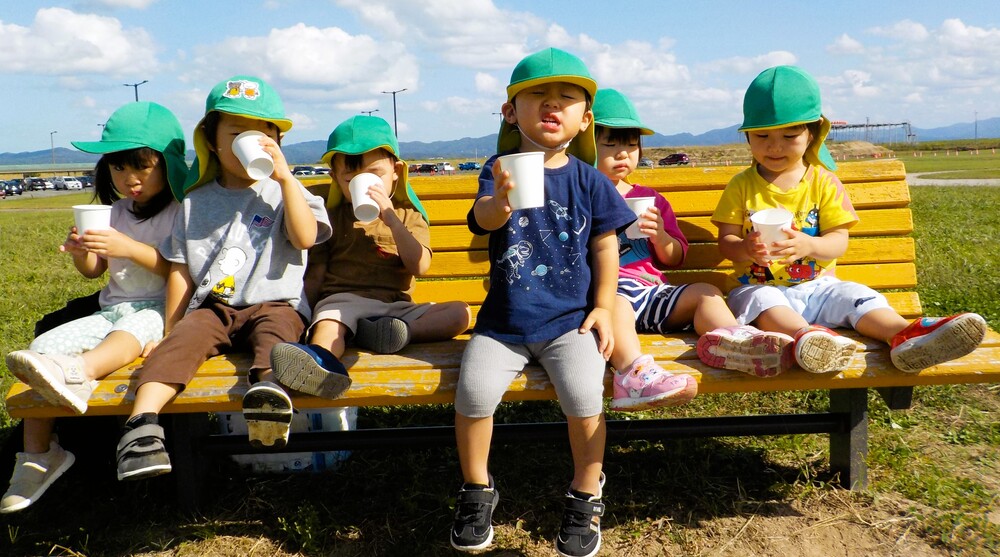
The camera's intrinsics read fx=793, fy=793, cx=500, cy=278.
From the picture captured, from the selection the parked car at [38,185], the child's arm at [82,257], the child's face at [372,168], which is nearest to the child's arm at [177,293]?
the child's arm at [82,257]

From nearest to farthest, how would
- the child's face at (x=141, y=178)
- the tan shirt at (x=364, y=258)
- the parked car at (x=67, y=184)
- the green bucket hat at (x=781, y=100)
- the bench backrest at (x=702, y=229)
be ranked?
the green bucket hat at (x=781, y=100)
the child's face at (x=141, y=178)
the tan shirt at (x=364, y=258)
the bench backrest at (x=702, y=229)
the parked car at (x=67, y=184)

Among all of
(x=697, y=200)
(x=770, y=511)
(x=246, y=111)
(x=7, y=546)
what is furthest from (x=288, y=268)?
(x=770, y=511)

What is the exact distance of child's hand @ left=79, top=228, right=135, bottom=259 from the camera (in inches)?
115

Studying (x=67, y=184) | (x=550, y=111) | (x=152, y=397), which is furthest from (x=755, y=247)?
(x=67, y=184)

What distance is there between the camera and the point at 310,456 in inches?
141

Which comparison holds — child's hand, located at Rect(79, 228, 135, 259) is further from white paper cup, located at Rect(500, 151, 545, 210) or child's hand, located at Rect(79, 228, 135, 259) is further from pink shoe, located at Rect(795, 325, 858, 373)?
pink shoe, located at Rect(795, 325, 858, 373)

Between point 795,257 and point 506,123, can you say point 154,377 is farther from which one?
point 795,257

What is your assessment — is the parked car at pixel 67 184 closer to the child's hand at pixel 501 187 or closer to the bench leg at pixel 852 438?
the child's hand at pixel 501 187

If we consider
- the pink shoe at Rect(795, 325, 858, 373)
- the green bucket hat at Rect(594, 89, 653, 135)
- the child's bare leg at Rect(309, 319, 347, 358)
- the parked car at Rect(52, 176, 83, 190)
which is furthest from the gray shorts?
the parked car at Rect(52, 176, 83, 190)

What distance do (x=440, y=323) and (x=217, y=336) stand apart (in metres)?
0.84

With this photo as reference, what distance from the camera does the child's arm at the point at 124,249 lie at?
2.93 metres

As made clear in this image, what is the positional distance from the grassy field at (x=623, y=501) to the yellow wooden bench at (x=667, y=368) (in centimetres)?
22

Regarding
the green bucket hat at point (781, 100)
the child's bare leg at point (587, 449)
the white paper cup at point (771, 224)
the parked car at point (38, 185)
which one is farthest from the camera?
the parked car at point (38, 185)

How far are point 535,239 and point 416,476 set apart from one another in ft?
4.34
